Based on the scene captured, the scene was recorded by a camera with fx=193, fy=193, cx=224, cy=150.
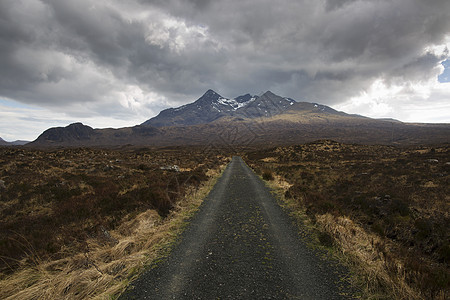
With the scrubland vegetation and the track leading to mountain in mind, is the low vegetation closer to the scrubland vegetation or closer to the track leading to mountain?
the track leading to mountain

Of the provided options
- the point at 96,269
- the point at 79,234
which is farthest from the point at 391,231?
the point at 79,234

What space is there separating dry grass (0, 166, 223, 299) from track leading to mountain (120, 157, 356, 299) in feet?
2.01

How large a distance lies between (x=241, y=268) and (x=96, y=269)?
3.78 m

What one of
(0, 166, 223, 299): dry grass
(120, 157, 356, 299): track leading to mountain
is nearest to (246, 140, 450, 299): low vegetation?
(120, 157, 356, 299): track leading to mountain

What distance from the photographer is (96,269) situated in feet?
16.4

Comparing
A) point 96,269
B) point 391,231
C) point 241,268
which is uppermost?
point 96,269

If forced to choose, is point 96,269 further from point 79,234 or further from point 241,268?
point 241,268

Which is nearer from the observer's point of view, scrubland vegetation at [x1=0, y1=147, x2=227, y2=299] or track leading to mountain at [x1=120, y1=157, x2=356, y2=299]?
track leading to mountain at [x1=120, y1=157, x2=356, y2=299]

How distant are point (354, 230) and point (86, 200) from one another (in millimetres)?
14546

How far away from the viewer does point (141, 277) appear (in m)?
4.88

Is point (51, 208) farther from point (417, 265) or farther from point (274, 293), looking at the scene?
point (417, 265)

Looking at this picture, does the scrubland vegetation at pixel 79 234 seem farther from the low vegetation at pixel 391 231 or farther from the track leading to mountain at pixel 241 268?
the low vegetation at pixel 391 231

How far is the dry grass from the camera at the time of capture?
427cm

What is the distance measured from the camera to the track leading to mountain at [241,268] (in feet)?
14.0
